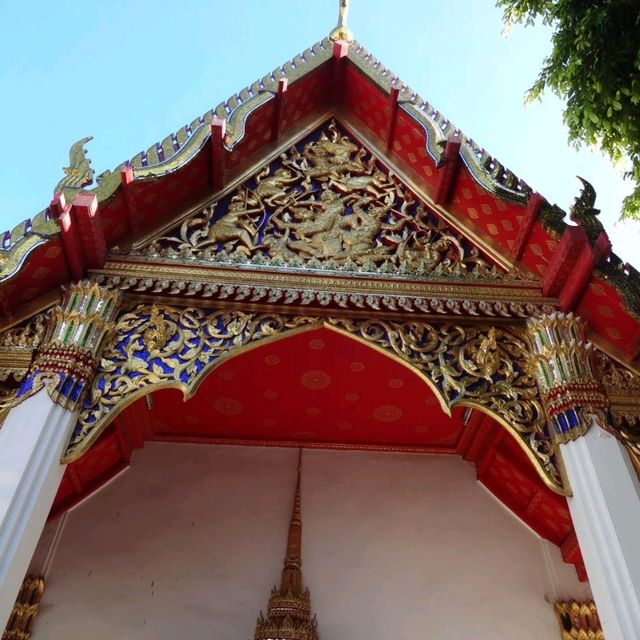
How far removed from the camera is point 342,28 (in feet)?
18.2

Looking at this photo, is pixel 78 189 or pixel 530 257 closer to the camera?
pixel 78 189

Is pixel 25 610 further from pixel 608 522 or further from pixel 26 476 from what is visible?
pixel 608 522

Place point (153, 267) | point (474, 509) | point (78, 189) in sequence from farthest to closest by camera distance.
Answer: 1. point (474, 509)
2. point (153, 267)
3. point (78, 189)

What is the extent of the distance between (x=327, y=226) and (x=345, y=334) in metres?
1.01

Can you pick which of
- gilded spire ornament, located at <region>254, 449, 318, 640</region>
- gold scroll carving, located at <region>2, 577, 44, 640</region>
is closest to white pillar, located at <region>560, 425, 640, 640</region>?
gilded spire ornament, located at <region>254, 449, 318, 640</region>

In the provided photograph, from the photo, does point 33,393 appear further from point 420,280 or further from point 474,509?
point 474,509

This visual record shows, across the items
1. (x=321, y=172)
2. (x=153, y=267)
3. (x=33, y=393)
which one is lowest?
(x=33, y=393)

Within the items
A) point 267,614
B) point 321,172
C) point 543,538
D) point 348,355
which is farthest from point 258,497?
point 321,172

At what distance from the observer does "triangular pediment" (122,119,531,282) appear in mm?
4484

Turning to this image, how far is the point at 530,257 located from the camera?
451 cm

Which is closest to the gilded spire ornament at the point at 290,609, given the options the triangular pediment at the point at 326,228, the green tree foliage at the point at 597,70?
the triangular pediment at the point at 326,228

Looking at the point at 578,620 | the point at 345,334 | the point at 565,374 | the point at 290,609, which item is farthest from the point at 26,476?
the point at 578,620

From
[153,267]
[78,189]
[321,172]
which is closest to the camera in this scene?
[78,189]

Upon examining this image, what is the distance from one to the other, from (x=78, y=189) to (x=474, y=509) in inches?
154
